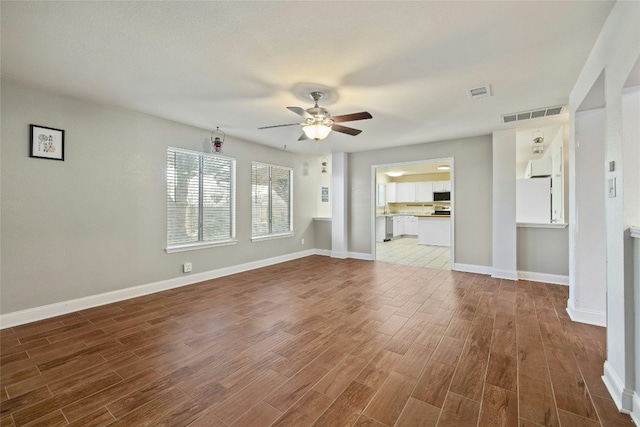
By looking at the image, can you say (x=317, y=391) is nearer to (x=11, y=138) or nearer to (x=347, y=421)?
(x=347, y=421)

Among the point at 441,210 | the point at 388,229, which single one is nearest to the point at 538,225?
the point at 388,229

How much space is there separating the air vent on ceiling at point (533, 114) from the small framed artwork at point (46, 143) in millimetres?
5775

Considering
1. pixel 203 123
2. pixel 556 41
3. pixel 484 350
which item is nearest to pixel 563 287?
pixel 484 350

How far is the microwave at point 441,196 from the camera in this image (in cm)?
947

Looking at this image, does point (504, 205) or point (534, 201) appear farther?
point (534, 201)

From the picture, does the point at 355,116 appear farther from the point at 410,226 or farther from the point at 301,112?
the point at 410,226

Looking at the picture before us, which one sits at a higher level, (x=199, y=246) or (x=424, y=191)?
(x=424, y=191)

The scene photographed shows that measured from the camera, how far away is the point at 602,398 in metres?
1.76

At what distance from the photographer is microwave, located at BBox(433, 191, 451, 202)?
31.1 ft

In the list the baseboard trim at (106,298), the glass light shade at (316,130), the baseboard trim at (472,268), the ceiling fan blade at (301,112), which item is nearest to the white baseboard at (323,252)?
the baseboard trim at (106,298)

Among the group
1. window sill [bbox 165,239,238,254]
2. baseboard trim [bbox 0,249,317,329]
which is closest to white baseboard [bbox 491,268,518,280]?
baseboard trim [bbox 0,249,317,329]

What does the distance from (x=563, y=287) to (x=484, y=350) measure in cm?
296

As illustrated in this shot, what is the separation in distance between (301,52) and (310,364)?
259cm

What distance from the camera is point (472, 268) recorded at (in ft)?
17.0
